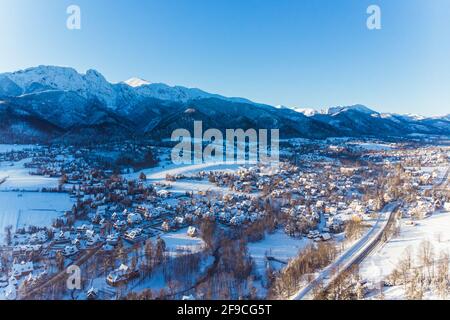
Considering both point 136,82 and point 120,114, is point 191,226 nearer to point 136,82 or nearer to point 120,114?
point 120,114

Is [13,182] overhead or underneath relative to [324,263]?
overhead

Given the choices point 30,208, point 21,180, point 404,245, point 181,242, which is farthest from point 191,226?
point 21,180

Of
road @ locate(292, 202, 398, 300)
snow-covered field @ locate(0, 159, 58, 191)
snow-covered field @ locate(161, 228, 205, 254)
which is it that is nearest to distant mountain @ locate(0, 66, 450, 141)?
snow-covered field @ locate(0, 159, 58, 191)

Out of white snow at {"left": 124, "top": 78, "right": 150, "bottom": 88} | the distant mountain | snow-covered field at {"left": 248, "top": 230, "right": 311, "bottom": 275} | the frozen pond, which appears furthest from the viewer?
white snow at {"left": 124, "top": 78, "right": 150, "bottom": 88}

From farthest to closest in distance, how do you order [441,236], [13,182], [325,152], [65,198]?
1. [325,152]
2. [13,182]
3. [65,198]
4. [441,236]

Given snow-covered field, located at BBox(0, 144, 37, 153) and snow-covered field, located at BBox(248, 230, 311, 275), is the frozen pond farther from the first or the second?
snow-covered field, located at BBox(0, 144, 37, 153)

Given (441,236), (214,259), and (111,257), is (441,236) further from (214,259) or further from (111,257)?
(111,257)

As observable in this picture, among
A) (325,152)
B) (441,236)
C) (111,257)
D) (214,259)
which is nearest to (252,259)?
(214,259)
